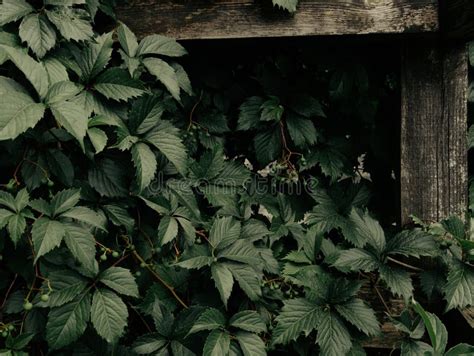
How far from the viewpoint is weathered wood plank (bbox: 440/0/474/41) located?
1743 millimetres

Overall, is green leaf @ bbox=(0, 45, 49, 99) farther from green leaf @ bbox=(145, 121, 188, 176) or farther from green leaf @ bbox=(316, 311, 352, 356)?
green leaf @ bbox=(316, 311, 352, 356)

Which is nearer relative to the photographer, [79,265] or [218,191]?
[79,265]

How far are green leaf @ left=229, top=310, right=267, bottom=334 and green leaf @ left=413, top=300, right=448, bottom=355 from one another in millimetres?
461

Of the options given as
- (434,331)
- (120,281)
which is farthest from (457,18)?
(120,281)

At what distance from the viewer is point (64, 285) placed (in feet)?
5.57

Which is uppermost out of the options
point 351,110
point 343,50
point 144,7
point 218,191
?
point 144,7

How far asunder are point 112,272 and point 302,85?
102 cm

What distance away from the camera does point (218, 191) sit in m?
2.01

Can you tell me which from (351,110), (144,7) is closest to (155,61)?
(144,7)

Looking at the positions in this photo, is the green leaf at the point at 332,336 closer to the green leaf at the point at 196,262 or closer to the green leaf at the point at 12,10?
the green leaf at the point at 196,262

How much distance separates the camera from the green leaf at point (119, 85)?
1.76 meters

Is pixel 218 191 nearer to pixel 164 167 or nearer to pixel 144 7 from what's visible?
pixel 164 167

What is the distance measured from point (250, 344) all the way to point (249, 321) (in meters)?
0.07

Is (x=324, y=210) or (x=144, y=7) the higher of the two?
(x=144, y=7)
